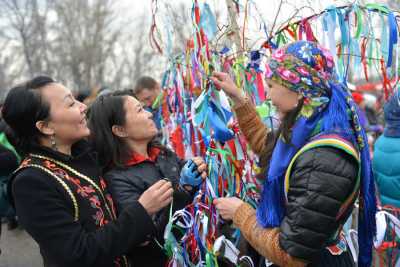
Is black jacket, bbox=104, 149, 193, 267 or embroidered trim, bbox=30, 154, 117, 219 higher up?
embroidered trim, bbox=30, 154, 117, 219

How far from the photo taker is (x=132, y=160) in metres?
2.22

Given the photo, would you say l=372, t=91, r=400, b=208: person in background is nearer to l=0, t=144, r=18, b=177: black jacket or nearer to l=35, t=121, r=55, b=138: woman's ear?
l=35, t=121, r=55, b=138: woman's ear

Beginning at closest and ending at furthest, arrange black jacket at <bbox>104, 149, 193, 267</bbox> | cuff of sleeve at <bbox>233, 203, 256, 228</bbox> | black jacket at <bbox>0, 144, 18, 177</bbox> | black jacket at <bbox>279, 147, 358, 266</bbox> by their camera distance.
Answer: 1. black jacket at <bbox>279, 147, 358, 266</bbox>
2. cuff of sleeve at <bbox>233, 203, 256, 228</bbox>
3. black jacket at <bbox>104, 149, 193, 267</bbox>
4. black jacket at <bbox>0, 144, 18, 177</bbox>

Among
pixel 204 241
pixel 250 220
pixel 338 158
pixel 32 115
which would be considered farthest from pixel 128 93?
pixel 338 158

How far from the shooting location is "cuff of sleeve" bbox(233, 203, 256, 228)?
1.65m

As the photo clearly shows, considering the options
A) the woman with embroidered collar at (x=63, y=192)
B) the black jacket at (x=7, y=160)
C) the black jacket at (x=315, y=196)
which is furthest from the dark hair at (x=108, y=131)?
the black jacket at (x=7, y=160)

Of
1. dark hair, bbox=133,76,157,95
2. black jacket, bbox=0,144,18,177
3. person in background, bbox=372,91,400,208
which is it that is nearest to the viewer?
person in background, bbox=372,91,400,208

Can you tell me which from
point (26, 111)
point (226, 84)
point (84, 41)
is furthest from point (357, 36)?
point (84, 41)

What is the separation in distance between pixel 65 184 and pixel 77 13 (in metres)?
22.0

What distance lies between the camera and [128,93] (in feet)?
7.74

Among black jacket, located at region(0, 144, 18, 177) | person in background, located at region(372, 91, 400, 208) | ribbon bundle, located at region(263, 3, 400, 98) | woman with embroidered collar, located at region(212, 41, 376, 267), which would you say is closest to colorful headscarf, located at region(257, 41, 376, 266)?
woman with embroidered collar, located at region(212, 41, 376, 267)

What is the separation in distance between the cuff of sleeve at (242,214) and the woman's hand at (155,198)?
35cm

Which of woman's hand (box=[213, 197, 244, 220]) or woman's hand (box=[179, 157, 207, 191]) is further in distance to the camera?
woman's hand (box=[179, 157, 207, 191])

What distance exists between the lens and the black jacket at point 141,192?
206cm
